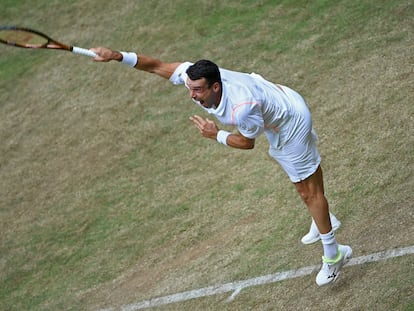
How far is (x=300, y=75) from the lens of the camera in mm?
10867

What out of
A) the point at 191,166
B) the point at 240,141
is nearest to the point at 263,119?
the point at 240,141

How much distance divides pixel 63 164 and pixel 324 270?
468 centimetres

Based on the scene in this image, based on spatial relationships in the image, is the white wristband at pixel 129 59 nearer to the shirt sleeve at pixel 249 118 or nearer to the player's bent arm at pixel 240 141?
the player's bent arm at pixel 240 141

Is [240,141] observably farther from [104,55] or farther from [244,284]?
[244,284]

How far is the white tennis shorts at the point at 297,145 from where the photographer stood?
23.1ft

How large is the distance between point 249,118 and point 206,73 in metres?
0.50

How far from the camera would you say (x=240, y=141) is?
22.8 feet

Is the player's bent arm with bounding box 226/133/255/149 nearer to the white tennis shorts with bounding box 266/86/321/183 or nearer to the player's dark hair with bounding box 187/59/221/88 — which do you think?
the white tennis shorts with bounding box 266/86/321/183

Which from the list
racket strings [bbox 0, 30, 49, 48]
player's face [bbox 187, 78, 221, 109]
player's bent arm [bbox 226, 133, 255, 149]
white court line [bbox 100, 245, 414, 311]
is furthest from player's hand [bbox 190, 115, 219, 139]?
racket strings [bbox 0, 30, 49, 48]

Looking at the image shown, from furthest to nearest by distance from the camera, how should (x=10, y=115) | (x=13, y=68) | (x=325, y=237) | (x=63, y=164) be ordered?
(x=13, y=68) → (x=10, y=115) → (x=63, y=164) → (x=325, y=237)

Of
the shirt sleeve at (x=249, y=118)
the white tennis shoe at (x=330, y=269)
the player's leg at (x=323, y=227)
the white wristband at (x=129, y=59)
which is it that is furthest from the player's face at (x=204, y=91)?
the white tennis shoe at (x=330, y=269)

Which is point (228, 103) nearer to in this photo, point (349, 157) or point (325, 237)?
point (325, 237)

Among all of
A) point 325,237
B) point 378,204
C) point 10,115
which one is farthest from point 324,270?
point 10,115

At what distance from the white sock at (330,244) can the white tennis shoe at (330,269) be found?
1.7 inches
